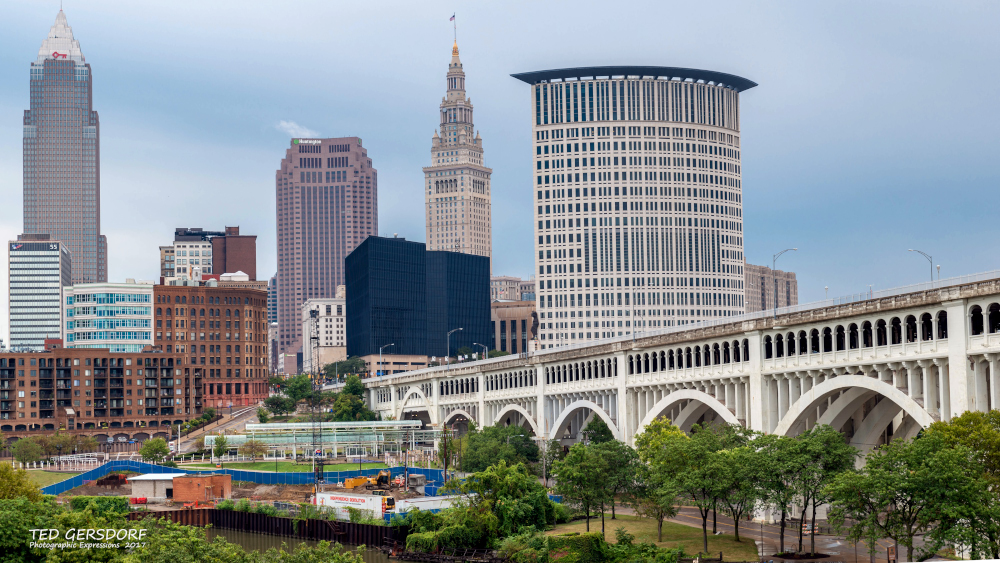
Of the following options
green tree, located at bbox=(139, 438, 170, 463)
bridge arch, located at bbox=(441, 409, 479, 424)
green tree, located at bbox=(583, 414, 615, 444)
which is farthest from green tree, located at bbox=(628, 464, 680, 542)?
green tree, located at bbox=(139, 438, 170, 463)

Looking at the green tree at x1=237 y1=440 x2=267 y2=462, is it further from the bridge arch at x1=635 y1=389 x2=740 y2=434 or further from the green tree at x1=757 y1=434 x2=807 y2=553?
the green tree at x1=757 y1=434 x2=807 y2=553

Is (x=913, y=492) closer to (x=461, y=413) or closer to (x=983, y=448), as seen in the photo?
(x=983, y=448)

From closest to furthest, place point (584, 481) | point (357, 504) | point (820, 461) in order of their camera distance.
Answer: point (820, 461) < point (584, 481) < point (357, 504)

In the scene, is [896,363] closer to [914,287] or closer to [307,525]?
[914,287]

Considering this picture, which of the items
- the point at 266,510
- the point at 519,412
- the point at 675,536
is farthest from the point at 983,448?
the point at 519,412

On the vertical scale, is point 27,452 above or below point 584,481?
below

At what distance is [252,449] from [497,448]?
6030 centimetres

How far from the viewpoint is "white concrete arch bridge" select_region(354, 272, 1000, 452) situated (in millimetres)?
82000

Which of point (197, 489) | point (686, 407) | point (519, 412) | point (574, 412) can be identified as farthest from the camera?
point (519, 412)

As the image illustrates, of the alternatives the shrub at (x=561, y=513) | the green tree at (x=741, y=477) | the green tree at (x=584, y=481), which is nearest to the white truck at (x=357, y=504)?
the shrub at (x=561, y=513)

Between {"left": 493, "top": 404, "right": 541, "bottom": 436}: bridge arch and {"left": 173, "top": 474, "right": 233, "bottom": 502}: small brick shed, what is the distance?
153 feet

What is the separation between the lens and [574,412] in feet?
520

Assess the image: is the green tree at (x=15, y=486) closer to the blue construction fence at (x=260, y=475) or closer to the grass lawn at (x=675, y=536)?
the grass lawn at (x=675, y=536)

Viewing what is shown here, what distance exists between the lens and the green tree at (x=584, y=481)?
103375mm
